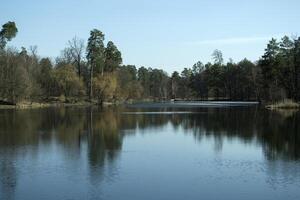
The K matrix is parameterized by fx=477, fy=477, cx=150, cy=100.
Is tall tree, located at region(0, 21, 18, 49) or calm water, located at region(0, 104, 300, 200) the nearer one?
calm water, located at region(0, 104, 300, 200)

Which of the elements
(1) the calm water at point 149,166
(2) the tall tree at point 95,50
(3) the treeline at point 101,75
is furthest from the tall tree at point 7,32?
(1) the calm water at point 149,166

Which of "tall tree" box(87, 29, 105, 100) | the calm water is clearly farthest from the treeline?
the calm water

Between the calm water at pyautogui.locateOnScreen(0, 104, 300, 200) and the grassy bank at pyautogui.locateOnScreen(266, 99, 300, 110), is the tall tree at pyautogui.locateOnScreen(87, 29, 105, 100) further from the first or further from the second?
the calm water at pyautogui.locateOnScreen(0, 104, 300, 200)

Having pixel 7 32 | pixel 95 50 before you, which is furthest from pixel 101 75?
pixel 7 32

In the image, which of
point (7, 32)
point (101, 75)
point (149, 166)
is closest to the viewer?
point (149, 166)

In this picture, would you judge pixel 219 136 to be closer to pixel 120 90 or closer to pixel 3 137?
pixel 3 137

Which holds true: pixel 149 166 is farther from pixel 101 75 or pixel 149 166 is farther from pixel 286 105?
pixel 101 75

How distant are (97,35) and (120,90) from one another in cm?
1359

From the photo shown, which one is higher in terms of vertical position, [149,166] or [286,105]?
[286,105]

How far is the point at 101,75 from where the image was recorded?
103312 millimetres

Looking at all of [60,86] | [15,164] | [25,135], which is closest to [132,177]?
[15,164]

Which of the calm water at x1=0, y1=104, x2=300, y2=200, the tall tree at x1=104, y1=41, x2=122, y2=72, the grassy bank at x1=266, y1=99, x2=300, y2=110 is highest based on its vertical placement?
the tall tree at x1=104, y1=41, x2=122, y2=72

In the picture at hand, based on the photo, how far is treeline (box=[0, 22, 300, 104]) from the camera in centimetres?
8050

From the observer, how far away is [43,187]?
14.9 m
